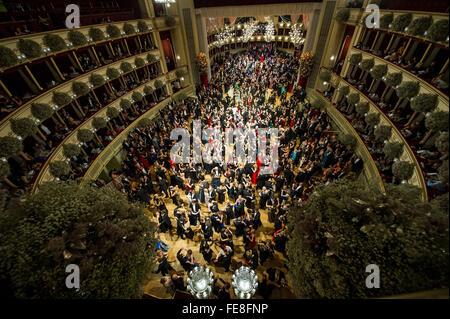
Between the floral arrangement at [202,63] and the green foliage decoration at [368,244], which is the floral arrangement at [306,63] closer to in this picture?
the floral arrangement at [202,63]

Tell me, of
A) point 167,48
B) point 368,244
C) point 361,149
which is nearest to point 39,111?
point 368,244

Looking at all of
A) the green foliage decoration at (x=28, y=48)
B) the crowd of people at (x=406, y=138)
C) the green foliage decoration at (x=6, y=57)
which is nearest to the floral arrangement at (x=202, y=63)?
the crowd of people at (x=406, y=138)

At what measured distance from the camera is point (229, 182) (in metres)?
10.4

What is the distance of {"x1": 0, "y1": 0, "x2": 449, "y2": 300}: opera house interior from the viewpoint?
12.6 ft

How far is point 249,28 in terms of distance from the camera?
24.9 metres

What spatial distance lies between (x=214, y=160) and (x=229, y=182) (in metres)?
2.00

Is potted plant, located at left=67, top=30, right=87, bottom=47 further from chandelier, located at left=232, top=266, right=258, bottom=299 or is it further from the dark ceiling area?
chandelier, located at left=232, top=266, right=258, bottom=299

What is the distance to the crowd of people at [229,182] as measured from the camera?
7734mm

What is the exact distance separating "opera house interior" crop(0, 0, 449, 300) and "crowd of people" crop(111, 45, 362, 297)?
0.10m

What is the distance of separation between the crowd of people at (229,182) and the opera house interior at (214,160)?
104 mm

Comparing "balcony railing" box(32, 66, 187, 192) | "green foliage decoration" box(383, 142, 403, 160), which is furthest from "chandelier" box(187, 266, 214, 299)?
"green foliage decoration" box(383, 142, 403, 160)

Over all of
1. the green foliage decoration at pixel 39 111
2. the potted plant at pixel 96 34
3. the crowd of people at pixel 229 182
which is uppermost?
the potted plant at pixel 96 34

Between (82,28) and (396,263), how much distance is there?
16.1 m

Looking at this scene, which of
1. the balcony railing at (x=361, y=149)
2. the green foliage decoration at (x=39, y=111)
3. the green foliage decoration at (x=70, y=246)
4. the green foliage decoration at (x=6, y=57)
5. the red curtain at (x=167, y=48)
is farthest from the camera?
the red curtain at (x=167, y=48)
